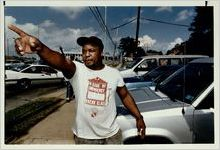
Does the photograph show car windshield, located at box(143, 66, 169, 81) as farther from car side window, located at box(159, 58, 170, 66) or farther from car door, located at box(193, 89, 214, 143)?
car door, located at box(193, 89, 214, 143)

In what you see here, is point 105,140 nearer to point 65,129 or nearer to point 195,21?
point 65,129

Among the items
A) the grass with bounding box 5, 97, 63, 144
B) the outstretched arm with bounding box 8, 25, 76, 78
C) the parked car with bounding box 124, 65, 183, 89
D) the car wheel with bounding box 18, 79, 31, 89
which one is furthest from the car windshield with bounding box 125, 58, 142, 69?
the car wheel with bounding box 18, 79, 31, 89

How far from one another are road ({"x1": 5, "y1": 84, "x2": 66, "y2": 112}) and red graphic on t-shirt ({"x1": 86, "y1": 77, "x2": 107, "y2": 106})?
0.58 m

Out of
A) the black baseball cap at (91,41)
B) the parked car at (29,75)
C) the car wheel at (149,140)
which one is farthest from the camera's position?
the parked car at (29,75)

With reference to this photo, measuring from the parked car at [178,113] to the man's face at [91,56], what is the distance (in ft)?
1.49

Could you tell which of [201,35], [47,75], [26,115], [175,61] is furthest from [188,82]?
[26,115]

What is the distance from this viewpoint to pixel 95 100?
313 cm

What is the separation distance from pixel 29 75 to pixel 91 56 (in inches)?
55.2

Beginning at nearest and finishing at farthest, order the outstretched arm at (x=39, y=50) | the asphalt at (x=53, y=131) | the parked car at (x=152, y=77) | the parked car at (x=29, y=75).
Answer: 1. the outstretched arm at (x=39, y=50)
2. the asphalt at (x=53, y=131)
3. the parked car at (x=29, y=75)
4. the parked car at (x=152, y=77)

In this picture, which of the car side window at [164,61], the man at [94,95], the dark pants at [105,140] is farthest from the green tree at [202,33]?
the dark pants at [105,140]

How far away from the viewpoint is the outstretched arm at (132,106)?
10.8ft

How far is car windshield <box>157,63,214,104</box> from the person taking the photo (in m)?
3.62

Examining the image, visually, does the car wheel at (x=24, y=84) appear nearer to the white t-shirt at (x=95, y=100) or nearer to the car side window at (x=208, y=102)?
the white t-shirt at (x=95, y=100)

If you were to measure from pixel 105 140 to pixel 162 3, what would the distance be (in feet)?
5.18
